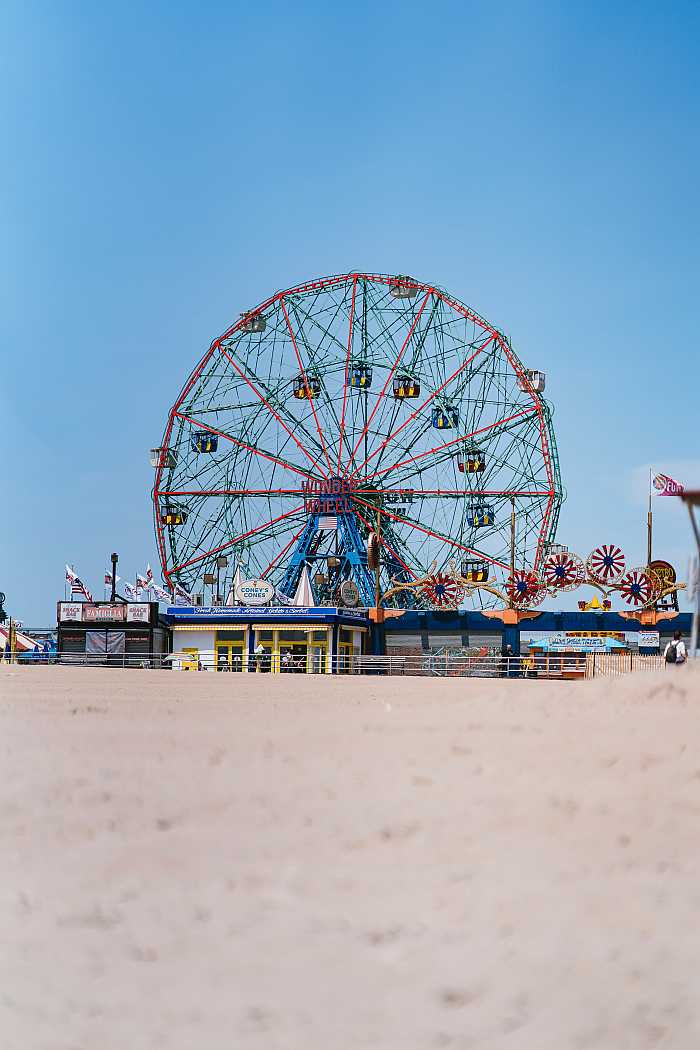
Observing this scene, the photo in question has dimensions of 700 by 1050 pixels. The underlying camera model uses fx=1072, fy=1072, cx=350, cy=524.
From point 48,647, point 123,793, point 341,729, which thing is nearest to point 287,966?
point 123,793

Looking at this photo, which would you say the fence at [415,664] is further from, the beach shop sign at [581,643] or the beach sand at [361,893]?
the beach sand at [361,893]

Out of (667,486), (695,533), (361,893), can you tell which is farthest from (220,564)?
(361,893)

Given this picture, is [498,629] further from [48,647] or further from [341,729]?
[341,729]

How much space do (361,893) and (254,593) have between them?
126ft

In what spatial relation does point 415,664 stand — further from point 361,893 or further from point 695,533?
point 361,893

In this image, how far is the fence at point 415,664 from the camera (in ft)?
99.6

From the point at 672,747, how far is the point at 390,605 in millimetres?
41083

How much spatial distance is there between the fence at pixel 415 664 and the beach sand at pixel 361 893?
20.7 m

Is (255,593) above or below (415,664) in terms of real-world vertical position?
above

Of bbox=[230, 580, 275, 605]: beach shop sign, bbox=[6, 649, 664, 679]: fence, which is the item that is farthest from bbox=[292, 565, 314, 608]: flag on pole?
bbox=[6, 649, 664, 679]: fence

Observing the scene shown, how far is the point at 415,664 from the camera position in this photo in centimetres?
3322

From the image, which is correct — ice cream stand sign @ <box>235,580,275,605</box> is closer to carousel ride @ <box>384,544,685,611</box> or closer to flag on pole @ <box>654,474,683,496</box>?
carousel ride @ <box>384,544,685,611</box>

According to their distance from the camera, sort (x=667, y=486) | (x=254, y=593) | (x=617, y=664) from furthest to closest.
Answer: (x=254, y=593), (x=617, y=664), (x=667, y=486)

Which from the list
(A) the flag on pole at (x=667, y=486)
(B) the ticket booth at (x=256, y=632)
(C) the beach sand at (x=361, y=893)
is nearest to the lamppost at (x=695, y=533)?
(C) the beach sand at (x=361, y=893)
